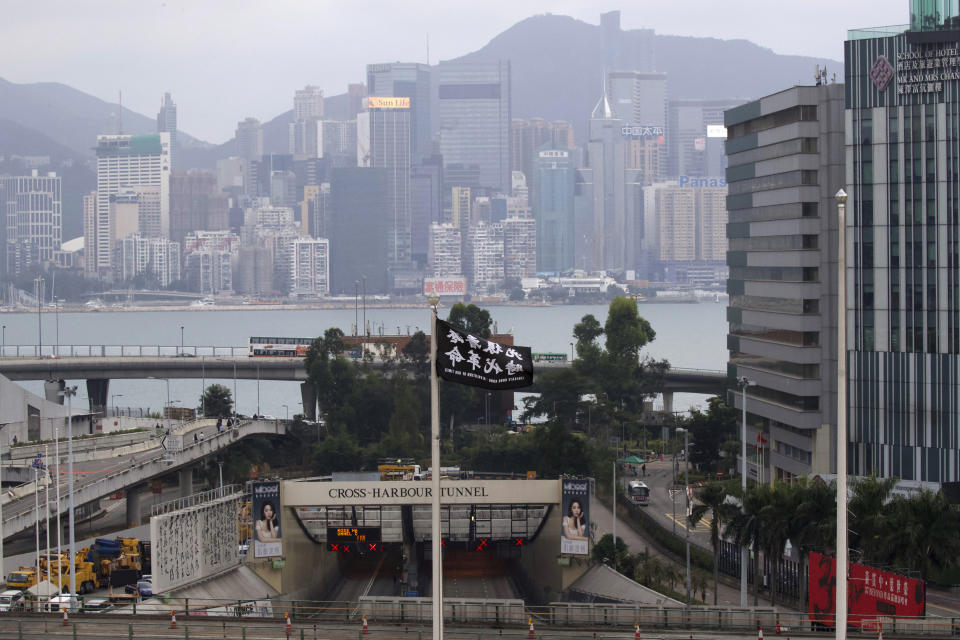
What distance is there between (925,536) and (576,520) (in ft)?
48.7

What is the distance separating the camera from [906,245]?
54844 millimetres

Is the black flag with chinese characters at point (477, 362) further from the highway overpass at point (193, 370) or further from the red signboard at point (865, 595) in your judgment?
the highway overpass at point (193, 370)

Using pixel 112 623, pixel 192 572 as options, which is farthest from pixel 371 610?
pixel 192 572

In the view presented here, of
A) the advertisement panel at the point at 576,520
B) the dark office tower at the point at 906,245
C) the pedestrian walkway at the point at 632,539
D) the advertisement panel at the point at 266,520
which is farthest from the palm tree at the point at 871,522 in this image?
the advertisement panel at the point at 266,520

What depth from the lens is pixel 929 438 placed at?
54250 mm

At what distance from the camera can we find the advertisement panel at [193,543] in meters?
42.4

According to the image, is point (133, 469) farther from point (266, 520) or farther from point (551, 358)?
point (551, 358)

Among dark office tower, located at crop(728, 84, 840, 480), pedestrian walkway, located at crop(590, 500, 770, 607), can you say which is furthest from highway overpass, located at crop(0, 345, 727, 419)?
dark office tower, located at crop(728, 84, 840, 480)

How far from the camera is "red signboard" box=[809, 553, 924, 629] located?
29.9 m

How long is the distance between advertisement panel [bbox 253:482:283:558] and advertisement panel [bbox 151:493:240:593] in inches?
59.8

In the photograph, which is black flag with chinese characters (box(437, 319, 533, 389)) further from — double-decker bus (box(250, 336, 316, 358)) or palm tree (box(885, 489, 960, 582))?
double-decker bus (box(250, 336, 316, 358))

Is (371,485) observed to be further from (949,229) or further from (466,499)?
(949,229)

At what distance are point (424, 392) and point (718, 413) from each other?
2017 centimetres

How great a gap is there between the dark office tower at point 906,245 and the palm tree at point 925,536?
17.6 metres
